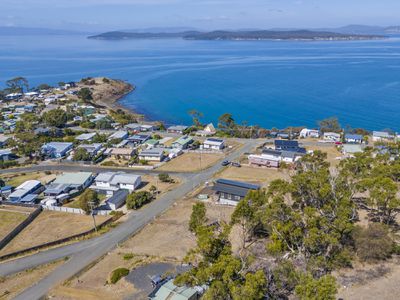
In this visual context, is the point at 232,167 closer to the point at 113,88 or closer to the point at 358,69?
the point at 113,88

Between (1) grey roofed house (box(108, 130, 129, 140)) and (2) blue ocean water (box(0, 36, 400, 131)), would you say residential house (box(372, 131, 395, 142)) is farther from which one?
(1) grey roofed house (box(108, 130, 129, 140))

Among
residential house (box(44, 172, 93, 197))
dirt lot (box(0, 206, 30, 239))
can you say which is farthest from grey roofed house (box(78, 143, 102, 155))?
dirt lot (box(0, 206, 30, 239))

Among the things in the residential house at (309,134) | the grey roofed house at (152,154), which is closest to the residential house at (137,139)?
the grey roofed house at (152,154)

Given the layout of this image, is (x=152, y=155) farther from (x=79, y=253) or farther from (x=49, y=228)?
(x=79, y=253)

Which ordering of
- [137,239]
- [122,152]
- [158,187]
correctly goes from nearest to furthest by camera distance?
[137,239], [158,187], [122,152]

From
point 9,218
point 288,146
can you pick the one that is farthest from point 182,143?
point 9,218

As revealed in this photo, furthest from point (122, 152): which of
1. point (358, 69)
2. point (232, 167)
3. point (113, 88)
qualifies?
point (358, 69)

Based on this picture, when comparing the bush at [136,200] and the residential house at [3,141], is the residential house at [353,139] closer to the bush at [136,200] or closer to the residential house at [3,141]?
the bush at [136,200]
